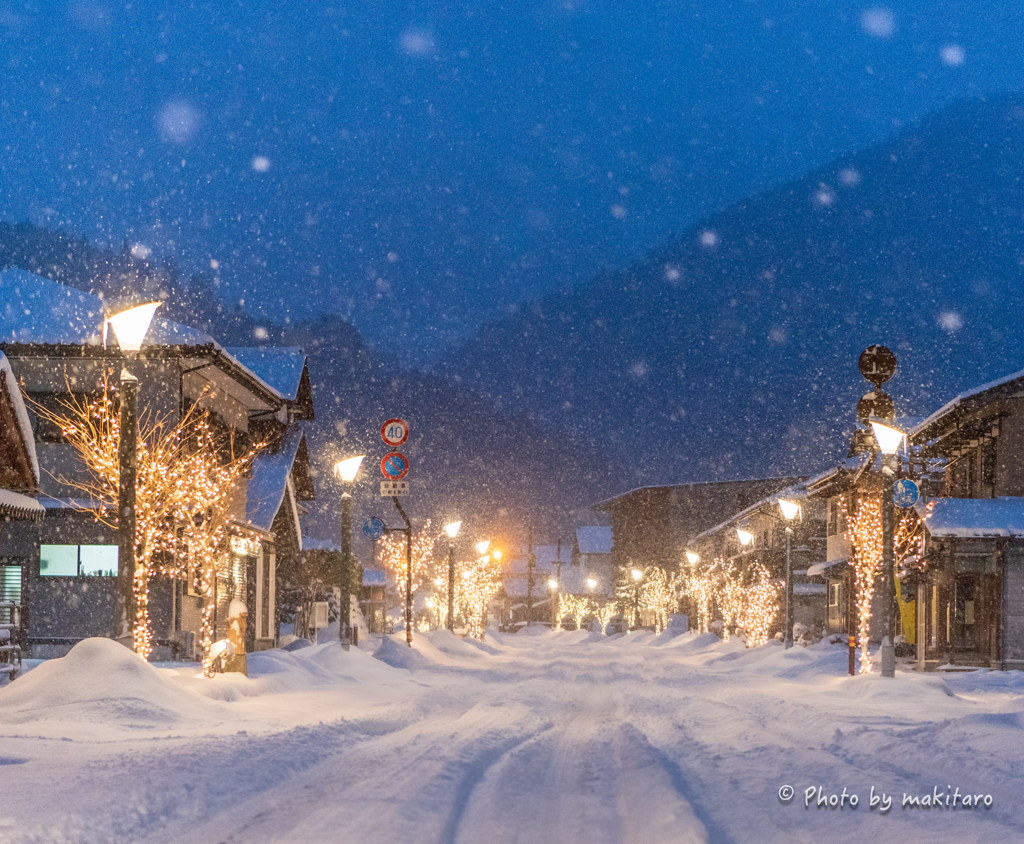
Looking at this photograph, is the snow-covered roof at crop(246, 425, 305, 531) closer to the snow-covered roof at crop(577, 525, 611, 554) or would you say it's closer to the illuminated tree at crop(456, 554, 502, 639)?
the illuminated tree at crop(456, 554, 502, 639)

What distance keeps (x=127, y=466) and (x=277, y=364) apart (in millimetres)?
24519

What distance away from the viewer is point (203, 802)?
25.4 ft

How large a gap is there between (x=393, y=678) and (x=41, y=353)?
41.4 ft

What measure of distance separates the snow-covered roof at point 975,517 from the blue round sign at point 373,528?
15.7 metres

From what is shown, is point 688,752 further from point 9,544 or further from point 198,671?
point 9,544

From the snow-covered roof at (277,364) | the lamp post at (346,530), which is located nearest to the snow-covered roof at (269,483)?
the snow-covered roof at (277,364)

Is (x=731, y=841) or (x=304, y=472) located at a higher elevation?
(x=304, y=472)

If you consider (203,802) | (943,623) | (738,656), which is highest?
(203,802)

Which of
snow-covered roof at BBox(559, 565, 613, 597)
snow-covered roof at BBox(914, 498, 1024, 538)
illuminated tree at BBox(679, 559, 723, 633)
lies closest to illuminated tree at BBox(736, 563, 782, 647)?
illuminated tree at BBox(679, 559, 723, 633)

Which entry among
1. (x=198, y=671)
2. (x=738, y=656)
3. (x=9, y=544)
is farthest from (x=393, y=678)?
(x=738, y=656)

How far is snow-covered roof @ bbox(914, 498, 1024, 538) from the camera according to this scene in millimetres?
28734

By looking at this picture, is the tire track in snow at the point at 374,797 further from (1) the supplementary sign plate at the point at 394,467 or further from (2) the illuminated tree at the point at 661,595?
(2) the illuminated tree at the point at 661,595

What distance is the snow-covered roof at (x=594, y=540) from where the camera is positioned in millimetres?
111625

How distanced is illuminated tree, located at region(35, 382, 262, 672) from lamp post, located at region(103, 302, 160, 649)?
5.96 meters
